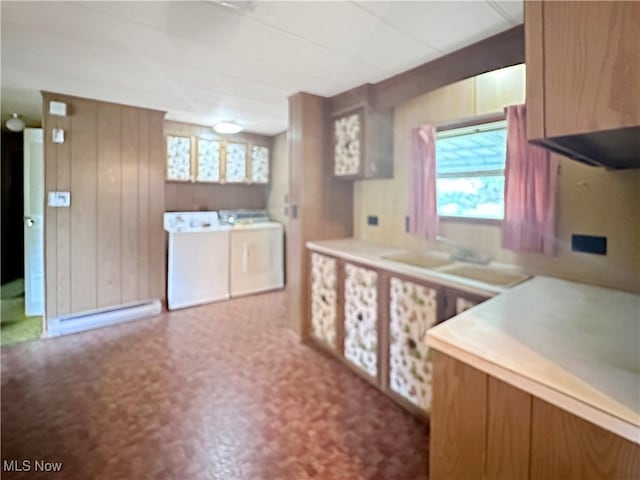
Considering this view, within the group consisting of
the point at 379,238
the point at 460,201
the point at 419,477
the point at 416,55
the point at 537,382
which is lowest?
the point at 419,477

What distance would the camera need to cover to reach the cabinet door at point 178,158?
13.4ft

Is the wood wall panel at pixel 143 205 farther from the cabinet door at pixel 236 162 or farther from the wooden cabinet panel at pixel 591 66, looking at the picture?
the wooden cabinet panel at pixel 591 66

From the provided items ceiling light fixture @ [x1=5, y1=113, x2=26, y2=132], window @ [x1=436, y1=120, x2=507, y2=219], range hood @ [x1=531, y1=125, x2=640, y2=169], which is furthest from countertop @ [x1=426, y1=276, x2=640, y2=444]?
ceiling light fixture @ [x1=5, y1=113, x2=26, y2=132]

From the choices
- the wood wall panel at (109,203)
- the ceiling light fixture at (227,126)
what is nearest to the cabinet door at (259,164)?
the ceiling light fixture at (227,126)

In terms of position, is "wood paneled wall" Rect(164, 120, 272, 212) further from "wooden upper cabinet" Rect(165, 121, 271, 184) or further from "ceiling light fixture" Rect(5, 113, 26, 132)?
"ceiling light fixture" Rect(5, 113, 26, 132)

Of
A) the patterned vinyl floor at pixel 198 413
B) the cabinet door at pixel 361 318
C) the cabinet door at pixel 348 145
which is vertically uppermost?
the cabinet door at pixel 348 145

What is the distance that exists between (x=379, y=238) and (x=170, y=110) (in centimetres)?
261

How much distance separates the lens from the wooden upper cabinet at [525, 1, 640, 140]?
57 centimetres

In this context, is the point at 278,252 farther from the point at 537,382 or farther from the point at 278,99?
the point at 537,382

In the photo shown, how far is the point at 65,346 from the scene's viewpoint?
2.87 meters

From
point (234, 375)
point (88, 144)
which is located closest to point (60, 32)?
point (88, 144)

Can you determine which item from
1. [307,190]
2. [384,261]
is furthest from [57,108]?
[384,261]

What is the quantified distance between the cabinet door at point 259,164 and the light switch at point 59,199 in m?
2.30

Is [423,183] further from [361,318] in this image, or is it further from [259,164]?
[259,164]
